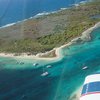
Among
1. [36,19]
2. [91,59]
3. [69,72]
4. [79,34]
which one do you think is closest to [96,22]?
[79,34]

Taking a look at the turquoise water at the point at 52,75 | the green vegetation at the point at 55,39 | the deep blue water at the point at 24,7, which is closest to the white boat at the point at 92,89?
the turquoise water at the point at 52,75

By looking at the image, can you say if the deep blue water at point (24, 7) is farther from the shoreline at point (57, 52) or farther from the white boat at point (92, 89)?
the white boat at point (92, 89)

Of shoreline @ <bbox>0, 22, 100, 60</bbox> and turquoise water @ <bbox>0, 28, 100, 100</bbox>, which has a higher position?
shoreline @ <bbox>0, 22, 100, 60</bbox>

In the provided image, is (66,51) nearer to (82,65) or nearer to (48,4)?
(82,65)

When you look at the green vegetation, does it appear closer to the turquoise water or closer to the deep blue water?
the deep blue water

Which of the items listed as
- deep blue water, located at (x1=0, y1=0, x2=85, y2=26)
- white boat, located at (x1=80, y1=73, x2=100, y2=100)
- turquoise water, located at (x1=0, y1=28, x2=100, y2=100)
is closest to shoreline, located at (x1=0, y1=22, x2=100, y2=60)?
turquoise water, located at (x1=0, y1=28, x2=100, y2=100)
